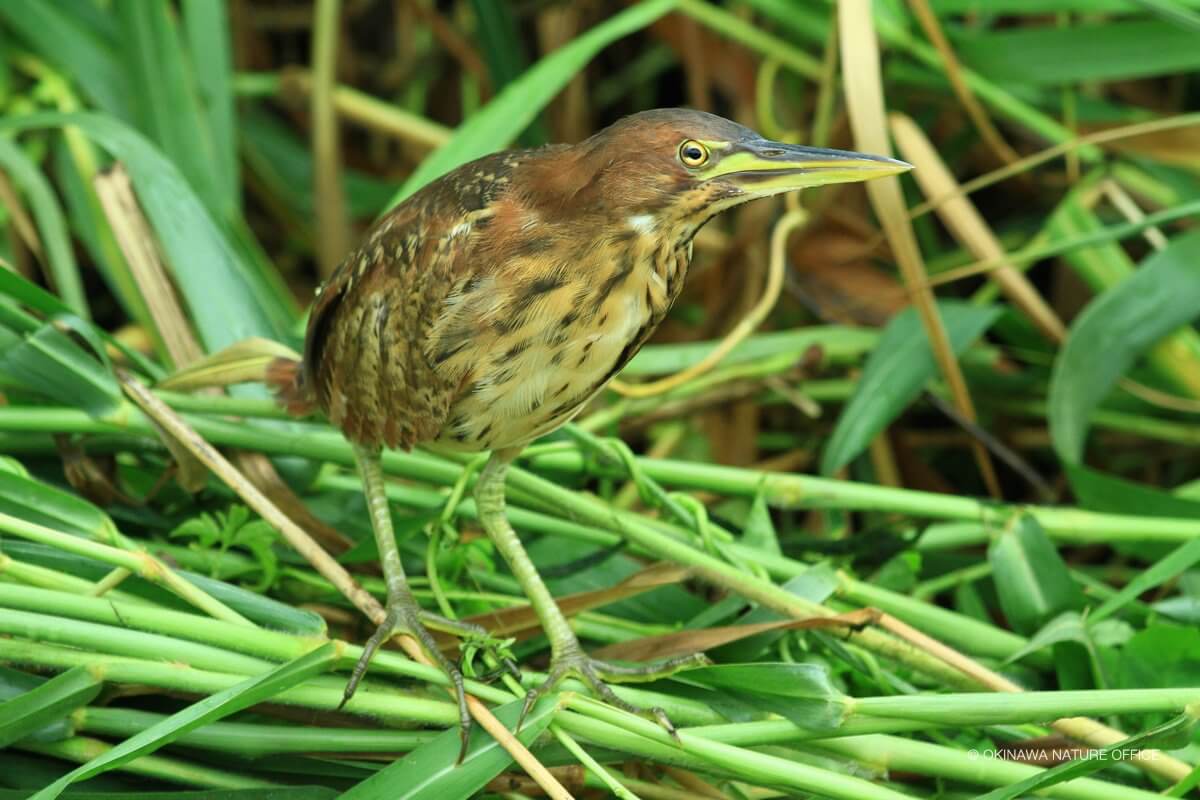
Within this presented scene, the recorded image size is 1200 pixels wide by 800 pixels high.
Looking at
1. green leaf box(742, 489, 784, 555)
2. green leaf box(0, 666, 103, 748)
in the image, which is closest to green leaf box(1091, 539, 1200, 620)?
green leaf box(742, 489, 784, 555)

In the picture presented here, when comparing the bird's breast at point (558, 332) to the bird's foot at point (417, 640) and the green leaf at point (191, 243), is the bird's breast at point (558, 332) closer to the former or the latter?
the bird's foot at point (417, 640)

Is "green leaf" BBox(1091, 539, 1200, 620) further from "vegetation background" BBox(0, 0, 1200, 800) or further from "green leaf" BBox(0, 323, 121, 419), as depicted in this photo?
"green leaf" BBox(0, 323, 121, 419)

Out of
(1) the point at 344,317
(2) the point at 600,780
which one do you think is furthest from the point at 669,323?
(2) the point at 600,780

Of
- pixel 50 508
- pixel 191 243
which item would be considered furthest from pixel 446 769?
pixel 191 243

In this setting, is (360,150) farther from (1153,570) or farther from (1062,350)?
(1153,570)

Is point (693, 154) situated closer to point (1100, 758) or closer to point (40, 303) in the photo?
point (1100, 758)


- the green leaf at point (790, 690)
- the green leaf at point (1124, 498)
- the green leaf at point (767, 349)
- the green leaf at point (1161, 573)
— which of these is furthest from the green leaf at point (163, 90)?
the green leaf at point (1161, 573)

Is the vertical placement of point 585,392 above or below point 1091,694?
above
